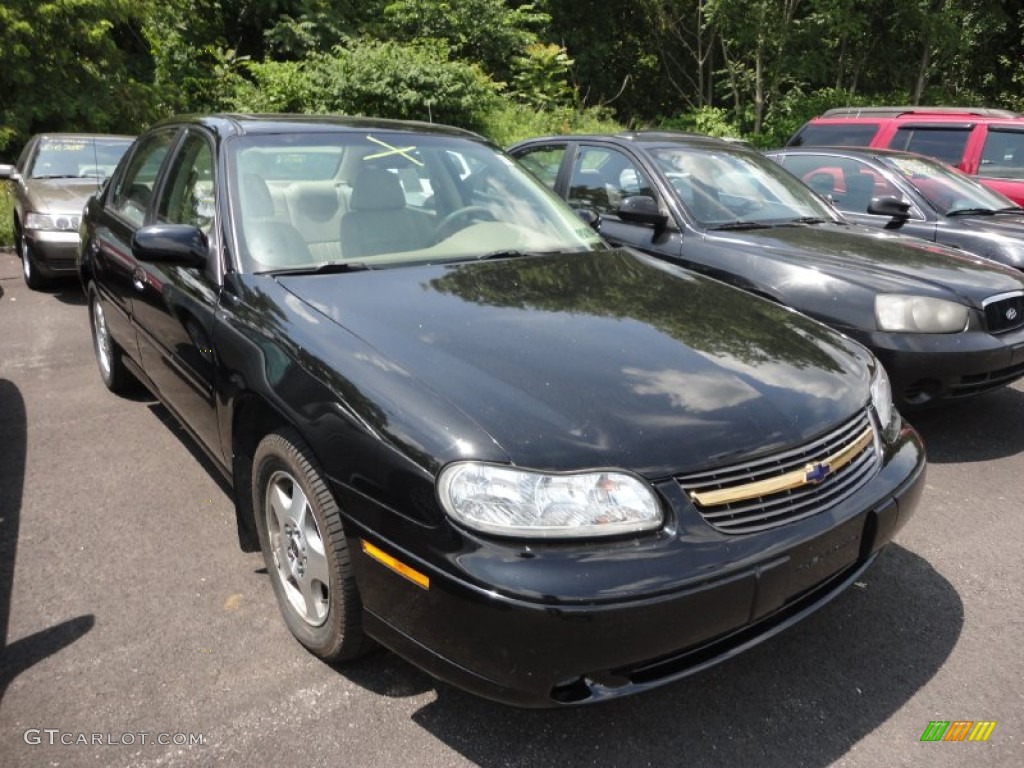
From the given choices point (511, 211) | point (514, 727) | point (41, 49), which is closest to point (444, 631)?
point (514, 727)

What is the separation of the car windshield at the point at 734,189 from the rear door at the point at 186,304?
114 inches

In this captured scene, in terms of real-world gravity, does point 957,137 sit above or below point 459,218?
above

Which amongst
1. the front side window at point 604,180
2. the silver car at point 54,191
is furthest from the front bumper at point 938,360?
the silver car at point 54,191

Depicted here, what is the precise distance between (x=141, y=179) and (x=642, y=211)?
9.14 feet

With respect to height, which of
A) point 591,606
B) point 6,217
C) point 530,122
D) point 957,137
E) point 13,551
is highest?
point 957,137

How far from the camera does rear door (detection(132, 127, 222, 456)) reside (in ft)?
9.38

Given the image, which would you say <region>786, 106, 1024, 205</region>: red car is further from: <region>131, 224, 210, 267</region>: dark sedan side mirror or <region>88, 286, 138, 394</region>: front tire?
<region>131, 224, 210, 267</region>: dark sedan side mirror

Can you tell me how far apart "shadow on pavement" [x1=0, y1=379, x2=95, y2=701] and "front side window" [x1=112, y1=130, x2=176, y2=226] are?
4.35 feet

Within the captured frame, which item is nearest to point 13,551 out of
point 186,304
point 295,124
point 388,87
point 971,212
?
point 186,304

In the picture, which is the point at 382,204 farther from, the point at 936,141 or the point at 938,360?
A: the point at 936,141

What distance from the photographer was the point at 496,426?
194 cm

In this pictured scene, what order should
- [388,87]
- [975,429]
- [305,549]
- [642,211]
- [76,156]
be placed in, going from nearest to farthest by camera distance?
1. [305,549]
2. [975,429]
3. [642,211]
4. [76,156]
5. [388,87]

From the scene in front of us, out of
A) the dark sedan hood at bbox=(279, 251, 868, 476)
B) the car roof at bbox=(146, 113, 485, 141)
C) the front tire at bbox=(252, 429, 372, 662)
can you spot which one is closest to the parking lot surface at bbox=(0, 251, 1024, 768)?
the front tire at bbox=(252, 429, 372, 662)

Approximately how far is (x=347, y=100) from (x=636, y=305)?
13708 millimetres
